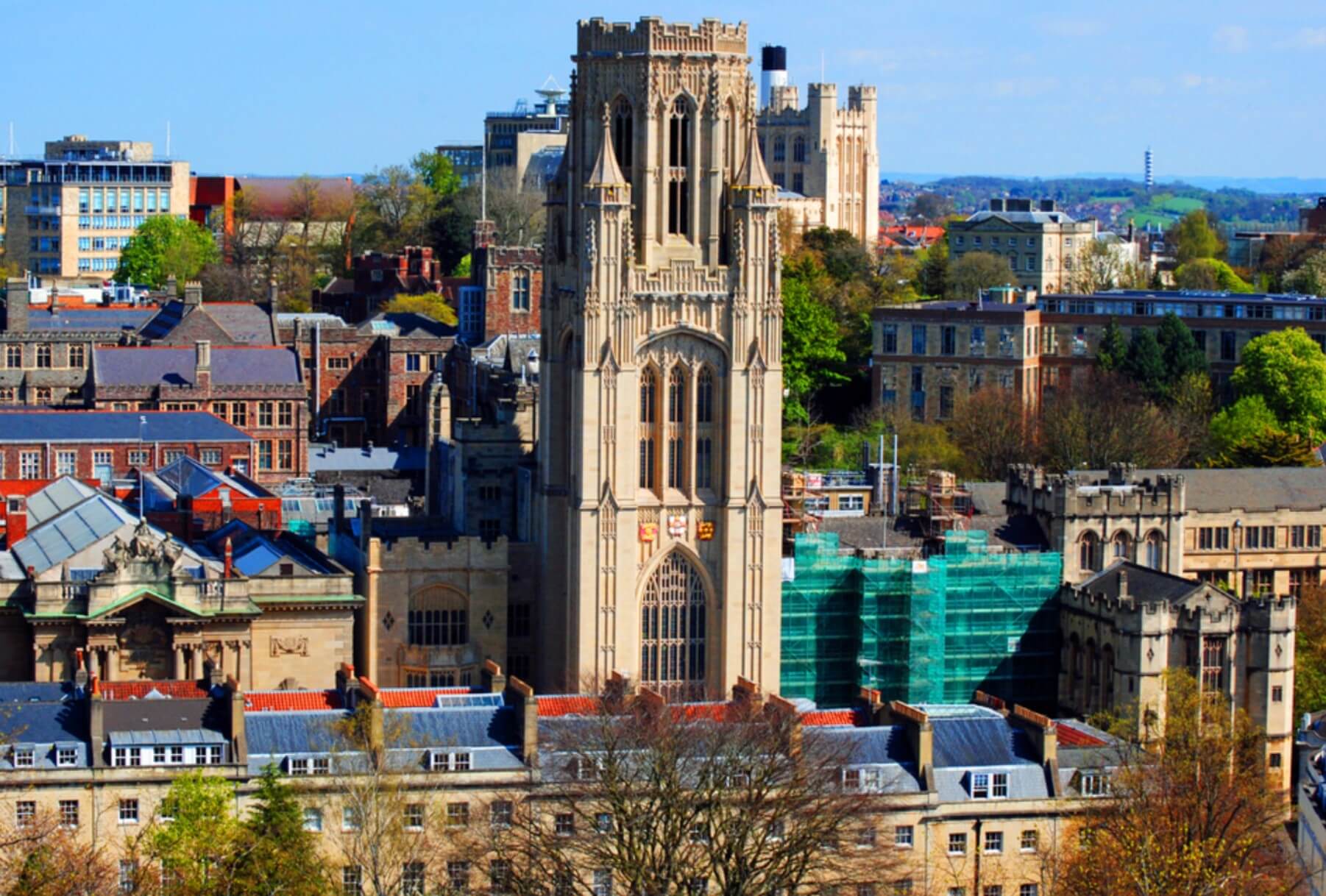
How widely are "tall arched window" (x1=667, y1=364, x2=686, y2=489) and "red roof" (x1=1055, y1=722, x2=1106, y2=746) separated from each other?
16032 mm

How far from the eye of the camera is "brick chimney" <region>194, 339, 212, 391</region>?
504 ft

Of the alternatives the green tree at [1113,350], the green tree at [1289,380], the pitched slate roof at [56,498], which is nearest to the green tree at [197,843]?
the pitched slate roof at [56,498]

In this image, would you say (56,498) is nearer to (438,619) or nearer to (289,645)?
(289,645)

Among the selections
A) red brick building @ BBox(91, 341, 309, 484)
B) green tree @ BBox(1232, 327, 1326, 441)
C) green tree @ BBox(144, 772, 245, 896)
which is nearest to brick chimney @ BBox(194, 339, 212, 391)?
red brick building @ BBox(91, 341, 309, 484)

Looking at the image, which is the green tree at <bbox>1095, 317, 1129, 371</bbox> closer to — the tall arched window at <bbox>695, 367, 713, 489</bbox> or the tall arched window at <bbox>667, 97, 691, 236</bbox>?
the tall arched window at <bbox>695, 367, 713, 489</bbox>

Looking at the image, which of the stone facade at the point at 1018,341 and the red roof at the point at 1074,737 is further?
the stone facade at the point at 1018,341

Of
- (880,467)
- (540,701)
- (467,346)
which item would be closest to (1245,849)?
(540,701)

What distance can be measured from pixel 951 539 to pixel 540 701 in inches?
846

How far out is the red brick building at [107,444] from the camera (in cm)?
13500

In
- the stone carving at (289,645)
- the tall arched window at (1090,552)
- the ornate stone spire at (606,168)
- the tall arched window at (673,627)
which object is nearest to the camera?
the ornate stone spire at (606,168)

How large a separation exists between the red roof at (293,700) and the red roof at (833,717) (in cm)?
1337

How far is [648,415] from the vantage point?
10062 centimetres

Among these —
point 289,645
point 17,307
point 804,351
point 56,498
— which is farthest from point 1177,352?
point 289,645

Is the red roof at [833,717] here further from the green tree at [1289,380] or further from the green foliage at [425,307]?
the green foliage at [425,307]
